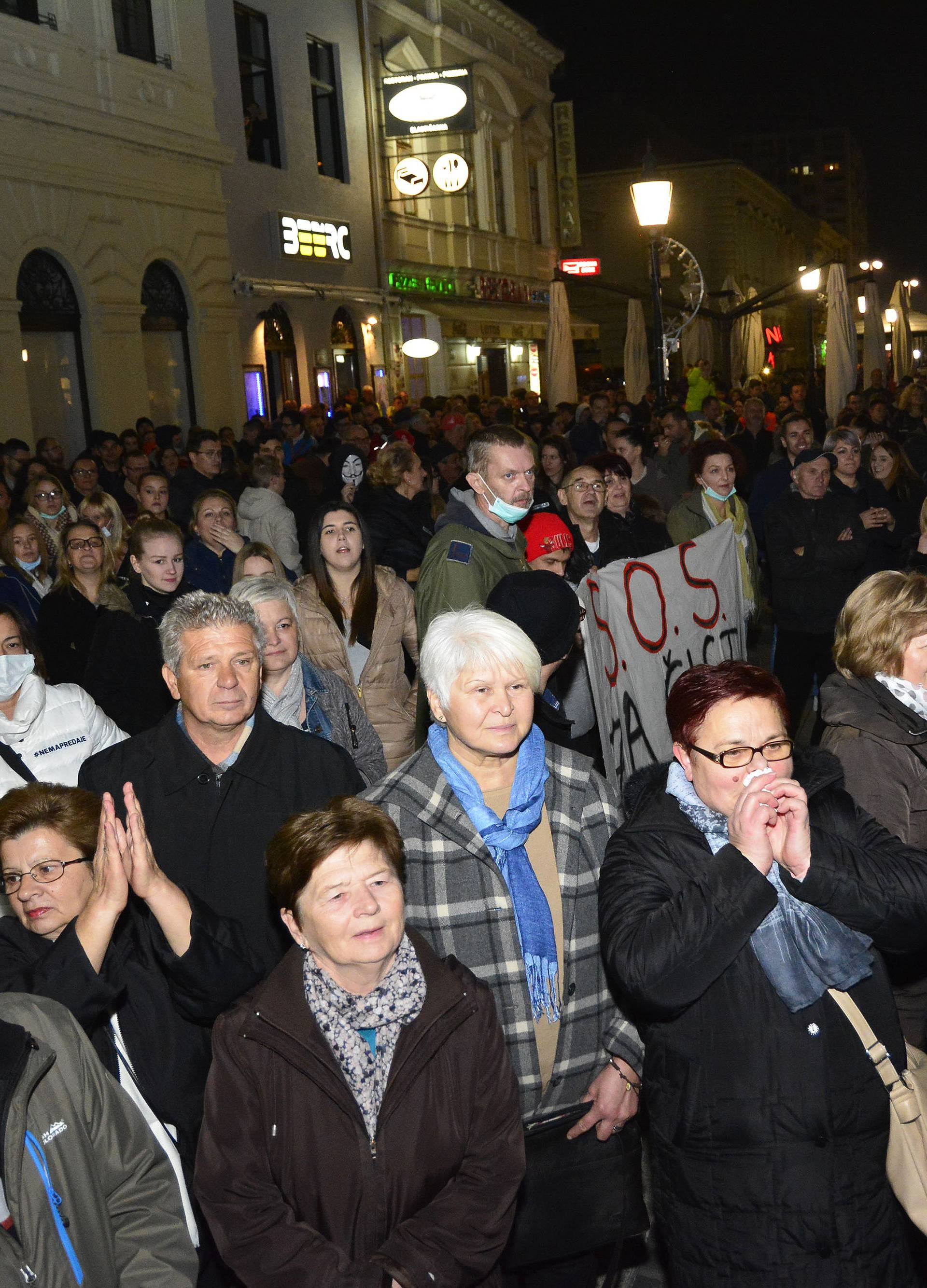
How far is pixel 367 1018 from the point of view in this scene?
8.86ft

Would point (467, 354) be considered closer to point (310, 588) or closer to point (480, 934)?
point (310, 588)

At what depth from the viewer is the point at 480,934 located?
3.11 m

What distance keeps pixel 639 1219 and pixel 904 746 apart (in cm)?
145

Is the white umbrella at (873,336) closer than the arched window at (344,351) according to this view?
No

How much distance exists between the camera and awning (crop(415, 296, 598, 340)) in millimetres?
28266

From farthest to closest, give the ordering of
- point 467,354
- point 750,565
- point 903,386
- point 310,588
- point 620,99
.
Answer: point 620,99 < point 467,354 < point 903,386 < point 750,565 < point 310,588

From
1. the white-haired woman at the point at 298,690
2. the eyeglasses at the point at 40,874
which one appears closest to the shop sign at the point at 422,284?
the white-haired woman at the point at 298,690

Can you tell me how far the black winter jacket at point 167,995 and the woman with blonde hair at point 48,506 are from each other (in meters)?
5.74

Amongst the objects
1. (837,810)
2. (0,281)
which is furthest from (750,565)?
(0,281)

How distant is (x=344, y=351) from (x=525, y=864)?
2200cm

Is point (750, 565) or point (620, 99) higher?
point (620, 99)

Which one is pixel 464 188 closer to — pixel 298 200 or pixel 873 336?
pixel 298 200

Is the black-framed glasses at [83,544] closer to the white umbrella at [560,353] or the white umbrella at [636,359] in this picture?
the white umbrella at [560,353]

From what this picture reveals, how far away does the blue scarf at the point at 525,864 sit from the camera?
3.12 m
